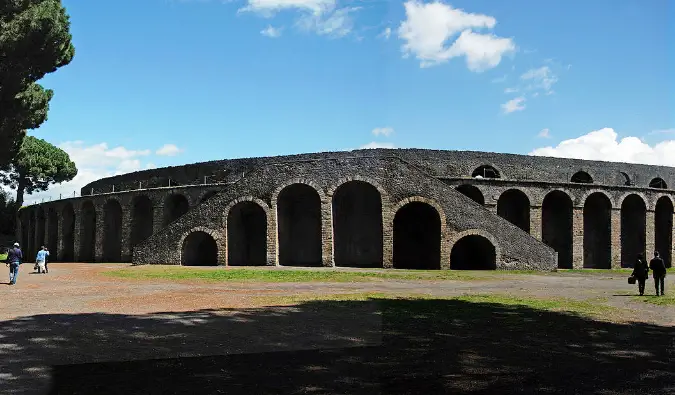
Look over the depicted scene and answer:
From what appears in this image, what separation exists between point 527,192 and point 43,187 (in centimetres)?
5266

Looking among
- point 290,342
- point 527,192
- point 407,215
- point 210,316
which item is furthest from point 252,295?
point 527,192

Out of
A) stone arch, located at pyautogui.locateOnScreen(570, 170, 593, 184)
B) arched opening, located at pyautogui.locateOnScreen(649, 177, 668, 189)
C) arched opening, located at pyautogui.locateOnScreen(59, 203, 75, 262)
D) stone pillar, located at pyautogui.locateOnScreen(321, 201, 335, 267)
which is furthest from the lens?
arched opening, located at pyautogui.locateOnScreen(59, 203, 75, 262)

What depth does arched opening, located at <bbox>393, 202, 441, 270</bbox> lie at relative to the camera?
2697 cm

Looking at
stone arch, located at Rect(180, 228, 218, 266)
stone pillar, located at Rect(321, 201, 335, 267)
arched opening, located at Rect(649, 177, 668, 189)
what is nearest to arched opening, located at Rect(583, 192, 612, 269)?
arched opening, located at Rect(649, 177, 668, 189)

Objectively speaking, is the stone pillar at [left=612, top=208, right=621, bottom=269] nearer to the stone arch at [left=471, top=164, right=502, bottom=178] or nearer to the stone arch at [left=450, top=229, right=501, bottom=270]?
the stone arch at [left=471, top=164, right=502, bottom=178]

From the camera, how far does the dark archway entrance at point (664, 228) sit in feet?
104

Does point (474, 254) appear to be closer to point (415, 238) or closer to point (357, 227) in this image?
point (415, 238)

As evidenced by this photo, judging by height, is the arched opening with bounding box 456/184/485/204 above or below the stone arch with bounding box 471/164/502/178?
below

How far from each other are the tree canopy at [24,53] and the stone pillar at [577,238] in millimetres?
25639

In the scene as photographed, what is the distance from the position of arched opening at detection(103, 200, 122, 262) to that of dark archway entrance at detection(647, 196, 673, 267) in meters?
32.8

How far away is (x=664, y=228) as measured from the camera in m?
32.5

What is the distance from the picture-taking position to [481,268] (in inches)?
945

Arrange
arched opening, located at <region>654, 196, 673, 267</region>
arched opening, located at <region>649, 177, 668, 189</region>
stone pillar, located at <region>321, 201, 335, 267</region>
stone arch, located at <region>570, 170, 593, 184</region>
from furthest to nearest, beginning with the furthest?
arched opening, located at <region>649, 177, 668, 189</region> < stone arch, located at <region>570, 170, 593, 184</region> < arched opening, located at <region>654, 196, 673, 267</region> < stone pillar, located at <region>321, 201, 335, 267</region>

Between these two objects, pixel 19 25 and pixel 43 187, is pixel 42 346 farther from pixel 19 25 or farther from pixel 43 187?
pixel 43 187
